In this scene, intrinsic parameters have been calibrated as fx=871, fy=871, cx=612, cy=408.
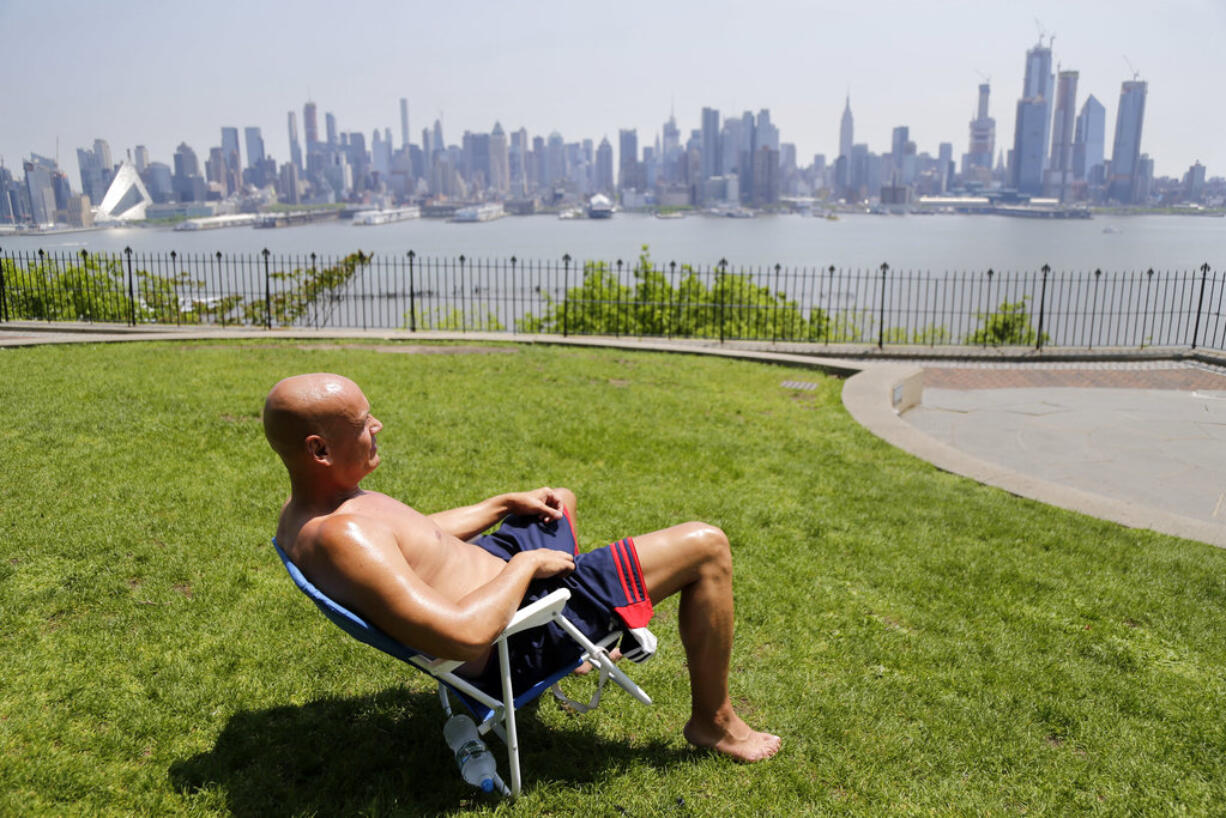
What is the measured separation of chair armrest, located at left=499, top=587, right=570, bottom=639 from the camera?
2.47 metres

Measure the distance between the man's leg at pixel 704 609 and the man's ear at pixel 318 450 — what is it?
98 centimetres

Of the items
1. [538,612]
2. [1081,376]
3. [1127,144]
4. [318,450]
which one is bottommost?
Result: [1081,376]

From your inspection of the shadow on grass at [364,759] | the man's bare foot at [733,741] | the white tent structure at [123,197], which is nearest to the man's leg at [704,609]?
the man's bare foot at [733,741]

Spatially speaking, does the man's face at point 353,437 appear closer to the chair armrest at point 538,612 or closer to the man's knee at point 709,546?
the chair armrest at point 538,612

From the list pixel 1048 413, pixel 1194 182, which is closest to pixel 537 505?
pixel 1048 413

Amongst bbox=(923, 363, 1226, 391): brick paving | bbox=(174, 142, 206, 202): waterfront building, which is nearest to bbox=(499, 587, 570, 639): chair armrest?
bbox=(923, 363, 1226, 391): brick paving

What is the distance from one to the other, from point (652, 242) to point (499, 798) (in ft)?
288

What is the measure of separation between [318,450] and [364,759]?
116cm

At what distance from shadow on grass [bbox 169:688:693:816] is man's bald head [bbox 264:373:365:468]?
43.3 inches

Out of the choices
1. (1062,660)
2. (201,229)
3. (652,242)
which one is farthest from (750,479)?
(201,229)

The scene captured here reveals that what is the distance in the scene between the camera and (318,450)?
2.40 metres

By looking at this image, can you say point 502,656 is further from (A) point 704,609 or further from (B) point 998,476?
(B) point 998,476

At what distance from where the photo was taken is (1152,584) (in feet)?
14.8

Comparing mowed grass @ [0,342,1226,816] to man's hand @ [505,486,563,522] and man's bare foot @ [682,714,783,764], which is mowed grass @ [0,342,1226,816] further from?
man's hand @ [505,486,563,522]
